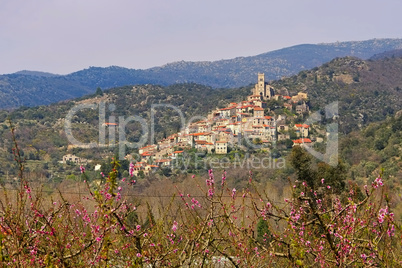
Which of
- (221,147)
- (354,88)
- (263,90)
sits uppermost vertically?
(354,88)

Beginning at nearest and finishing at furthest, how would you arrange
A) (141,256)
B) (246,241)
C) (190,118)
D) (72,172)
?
(141,256) < (246,241) < (72,172) < (190,118)

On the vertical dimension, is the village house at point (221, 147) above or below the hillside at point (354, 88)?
below

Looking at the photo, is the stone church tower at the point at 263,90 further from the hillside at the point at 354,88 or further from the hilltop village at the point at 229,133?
the hilltop village at the point at 229,133

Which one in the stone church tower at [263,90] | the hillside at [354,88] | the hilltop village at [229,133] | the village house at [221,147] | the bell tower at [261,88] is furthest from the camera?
the bell tower at [261,88]

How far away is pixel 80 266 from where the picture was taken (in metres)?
3.27

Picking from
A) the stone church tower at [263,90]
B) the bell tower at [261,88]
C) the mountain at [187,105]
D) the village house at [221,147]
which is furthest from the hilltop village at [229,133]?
the bell tower at [261,88]

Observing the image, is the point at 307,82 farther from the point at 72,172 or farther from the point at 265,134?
the point at 72,172

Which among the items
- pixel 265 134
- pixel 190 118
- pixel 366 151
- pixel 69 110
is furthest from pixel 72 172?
pixel 69 110

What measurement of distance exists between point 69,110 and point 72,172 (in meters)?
34.7

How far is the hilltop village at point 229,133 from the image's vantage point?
50812 millimetres

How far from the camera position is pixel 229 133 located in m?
52.9

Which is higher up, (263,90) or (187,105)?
(263,90)

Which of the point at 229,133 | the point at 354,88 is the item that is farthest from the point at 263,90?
the point at 229,133

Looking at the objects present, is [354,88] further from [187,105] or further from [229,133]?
[229,133]
